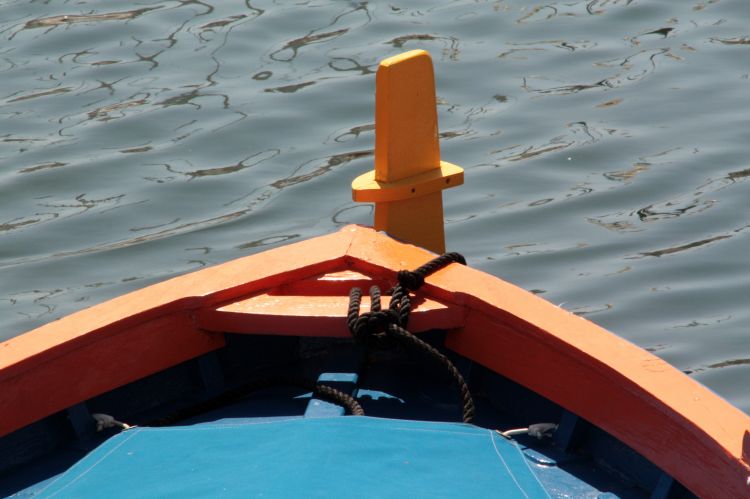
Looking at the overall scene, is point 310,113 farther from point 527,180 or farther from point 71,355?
point 71,355

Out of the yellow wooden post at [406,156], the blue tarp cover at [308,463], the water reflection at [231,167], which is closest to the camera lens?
the blue tarp cover at [308,463]

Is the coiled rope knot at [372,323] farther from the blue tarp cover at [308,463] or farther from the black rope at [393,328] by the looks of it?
the blue tarp cover at [308,463]

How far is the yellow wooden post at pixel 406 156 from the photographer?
120 inches

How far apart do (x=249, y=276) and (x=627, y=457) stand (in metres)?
0.97

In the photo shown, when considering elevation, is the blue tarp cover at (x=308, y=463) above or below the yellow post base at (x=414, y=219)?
below

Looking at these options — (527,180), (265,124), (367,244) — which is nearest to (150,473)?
(367,244)

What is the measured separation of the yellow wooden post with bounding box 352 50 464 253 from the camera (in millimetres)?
3049

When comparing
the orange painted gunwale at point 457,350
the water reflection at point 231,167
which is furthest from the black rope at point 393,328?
the water reflection at point 231,167

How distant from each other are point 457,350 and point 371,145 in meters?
3.24

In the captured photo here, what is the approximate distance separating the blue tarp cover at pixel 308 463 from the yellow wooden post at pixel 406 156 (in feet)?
2.72

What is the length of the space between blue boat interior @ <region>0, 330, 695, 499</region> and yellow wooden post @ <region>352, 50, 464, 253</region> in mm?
366

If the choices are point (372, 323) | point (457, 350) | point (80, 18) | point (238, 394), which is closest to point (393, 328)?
point (372, 323)

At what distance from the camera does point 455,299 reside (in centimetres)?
277

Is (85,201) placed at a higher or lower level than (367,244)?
lower
